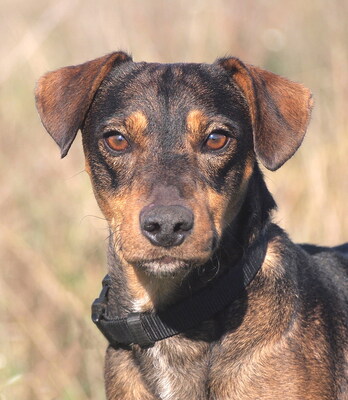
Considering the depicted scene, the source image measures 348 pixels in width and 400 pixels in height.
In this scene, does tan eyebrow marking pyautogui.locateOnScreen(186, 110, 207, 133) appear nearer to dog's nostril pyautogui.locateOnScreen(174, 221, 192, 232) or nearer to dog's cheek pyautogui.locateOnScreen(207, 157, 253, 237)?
dog's cheek pyautogui.locateOnScreen(207, 157, 253, 237)

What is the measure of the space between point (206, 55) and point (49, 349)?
3.36m

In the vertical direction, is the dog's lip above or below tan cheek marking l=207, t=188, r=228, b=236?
below

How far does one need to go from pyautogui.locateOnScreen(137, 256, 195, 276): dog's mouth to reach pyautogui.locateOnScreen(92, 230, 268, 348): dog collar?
0.31 m

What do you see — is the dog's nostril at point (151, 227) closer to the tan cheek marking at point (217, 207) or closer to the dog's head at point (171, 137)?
the dog's head at point (171, 137)

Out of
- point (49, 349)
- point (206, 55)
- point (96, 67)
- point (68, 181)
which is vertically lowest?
→ point (49, 349)

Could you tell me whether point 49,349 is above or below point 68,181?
below

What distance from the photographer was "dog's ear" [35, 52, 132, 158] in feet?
14.3

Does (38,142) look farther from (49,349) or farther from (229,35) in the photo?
(49,349)

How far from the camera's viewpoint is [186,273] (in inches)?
157

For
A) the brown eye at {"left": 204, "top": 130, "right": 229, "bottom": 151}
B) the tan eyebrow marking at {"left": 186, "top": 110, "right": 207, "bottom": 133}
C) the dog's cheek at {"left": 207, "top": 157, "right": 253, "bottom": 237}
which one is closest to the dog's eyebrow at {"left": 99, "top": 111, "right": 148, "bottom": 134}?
→ the tan eyebrow marking at {"left": 186, "top": 110, "right": 207, "bottom": 133}

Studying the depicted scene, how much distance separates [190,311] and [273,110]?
1083mm

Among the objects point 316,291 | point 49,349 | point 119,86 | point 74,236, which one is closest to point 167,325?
point 316,291

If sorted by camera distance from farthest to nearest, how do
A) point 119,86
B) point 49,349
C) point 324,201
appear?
point 324,201 < point 49,349 < point 119,86

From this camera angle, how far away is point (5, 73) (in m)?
8.02
